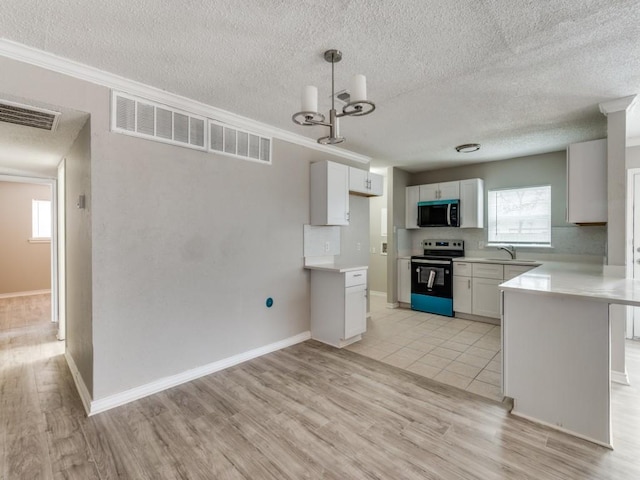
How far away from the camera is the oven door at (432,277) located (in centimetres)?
494

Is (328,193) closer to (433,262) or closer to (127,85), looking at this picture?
(127,85)

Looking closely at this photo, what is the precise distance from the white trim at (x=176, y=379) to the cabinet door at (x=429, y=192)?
136 inches

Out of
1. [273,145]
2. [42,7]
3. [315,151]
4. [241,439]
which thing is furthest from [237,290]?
[42,7]

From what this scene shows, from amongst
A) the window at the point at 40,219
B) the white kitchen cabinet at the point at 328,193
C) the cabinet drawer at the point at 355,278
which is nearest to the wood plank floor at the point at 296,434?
the cabinet drawer at the point at 355,278

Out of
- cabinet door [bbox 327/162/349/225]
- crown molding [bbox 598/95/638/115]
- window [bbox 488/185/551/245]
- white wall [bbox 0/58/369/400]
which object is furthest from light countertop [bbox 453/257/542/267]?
white wall [bbox 0/58/369/400]

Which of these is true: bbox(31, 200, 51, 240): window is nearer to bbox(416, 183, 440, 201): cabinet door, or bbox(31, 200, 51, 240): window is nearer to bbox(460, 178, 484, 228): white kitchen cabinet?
bbox(416, 183, 440, 201): cabinet door

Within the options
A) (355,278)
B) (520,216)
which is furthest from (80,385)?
(520,216)

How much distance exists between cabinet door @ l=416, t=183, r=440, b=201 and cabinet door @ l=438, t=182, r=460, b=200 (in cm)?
7

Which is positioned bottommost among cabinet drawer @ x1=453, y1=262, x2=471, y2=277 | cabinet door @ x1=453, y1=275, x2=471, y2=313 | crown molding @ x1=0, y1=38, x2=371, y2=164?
cabinet door @ x1=453, y1=275, x2=471, y2=313

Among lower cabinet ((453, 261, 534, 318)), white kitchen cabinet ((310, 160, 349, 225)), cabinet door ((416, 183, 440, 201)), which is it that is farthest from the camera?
cabinet door ((416, 183, 440, 201))

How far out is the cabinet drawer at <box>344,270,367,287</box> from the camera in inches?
140

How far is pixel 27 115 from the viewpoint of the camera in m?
2.28

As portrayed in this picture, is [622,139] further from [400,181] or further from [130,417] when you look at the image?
[130,417]

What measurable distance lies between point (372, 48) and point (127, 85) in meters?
1.89
